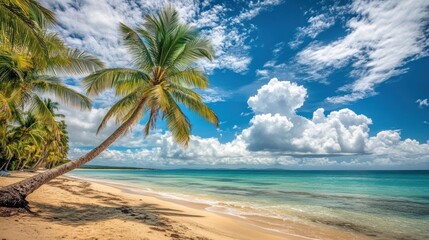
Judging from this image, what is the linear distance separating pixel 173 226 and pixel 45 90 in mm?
8181

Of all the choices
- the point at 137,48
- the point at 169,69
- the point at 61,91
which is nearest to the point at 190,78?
the point at 169,69

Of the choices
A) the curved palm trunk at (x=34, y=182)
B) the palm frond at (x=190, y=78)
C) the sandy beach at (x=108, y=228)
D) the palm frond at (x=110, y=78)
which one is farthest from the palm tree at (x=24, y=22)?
the palm frond at (x=190, y=78)

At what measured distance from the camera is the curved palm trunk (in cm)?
621

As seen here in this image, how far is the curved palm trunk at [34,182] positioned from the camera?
6.21 meters

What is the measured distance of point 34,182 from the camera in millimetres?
6996

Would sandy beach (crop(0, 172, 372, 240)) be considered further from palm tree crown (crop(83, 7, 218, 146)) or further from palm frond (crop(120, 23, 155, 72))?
palm frond (crop(120, 23, 155, 72))

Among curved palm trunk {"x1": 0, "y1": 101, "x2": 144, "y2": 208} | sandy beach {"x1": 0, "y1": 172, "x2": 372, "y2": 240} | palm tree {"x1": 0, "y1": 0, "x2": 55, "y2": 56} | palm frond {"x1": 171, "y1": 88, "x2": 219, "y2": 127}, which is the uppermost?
palm tree {"x1": 0, "y1": 0, "x2": 55, "y2": 56}

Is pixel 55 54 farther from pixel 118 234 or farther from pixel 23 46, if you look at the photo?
pixel 118 234

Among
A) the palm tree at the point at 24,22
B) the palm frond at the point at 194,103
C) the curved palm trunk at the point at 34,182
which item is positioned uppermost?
the palm tree at the point at 24,22

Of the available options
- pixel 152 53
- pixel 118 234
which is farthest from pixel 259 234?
pixel 152 53

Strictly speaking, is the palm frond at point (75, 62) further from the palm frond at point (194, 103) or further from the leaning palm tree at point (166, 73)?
the palm frond at point (194, 103)

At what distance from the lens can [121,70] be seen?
9047mm

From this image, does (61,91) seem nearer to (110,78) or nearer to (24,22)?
(110,78)

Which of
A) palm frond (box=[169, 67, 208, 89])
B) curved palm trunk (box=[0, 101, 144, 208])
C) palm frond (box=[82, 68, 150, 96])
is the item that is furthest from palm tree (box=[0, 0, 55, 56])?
palm frond (box=[169, 67, 208, 89])
